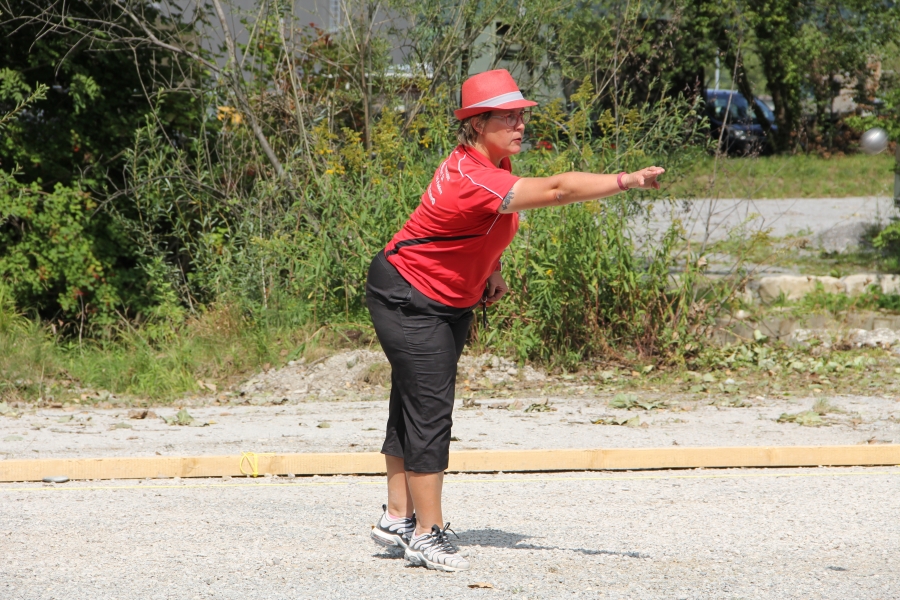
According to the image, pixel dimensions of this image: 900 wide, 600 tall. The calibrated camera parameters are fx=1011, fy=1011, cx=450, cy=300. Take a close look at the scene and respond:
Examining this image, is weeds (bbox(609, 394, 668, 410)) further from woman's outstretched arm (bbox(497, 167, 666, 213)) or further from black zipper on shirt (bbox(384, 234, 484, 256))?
woman's outstretched arm (bbox(497, 167, 666, 213))

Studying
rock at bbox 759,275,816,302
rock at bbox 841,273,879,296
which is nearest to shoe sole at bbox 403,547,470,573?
rock at bbox 759,275,816,302

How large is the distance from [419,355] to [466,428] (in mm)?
3016

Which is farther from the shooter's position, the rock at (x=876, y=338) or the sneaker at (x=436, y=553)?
the rock at (x=876, y=338)

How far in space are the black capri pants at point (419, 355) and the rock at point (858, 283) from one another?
353 inches

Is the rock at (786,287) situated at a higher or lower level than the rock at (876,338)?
higher

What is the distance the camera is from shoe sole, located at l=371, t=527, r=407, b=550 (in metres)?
4.42

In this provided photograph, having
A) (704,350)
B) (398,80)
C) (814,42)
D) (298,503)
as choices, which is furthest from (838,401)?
(814,42)

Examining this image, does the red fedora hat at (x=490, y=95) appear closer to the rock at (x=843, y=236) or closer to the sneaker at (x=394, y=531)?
the sneaker at (x=394, y=531)

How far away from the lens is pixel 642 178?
354 centimetres

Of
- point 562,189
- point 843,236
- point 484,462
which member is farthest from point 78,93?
point 843,236

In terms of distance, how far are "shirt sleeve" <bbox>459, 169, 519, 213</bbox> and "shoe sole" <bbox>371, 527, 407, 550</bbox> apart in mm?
1522

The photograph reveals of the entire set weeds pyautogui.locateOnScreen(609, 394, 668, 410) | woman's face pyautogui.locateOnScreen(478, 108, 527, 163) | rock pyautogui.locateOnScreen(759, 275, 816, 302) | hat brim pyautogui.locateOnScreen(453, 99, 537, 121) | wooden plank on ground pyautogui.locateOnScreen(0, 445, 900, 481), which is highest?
hat brim pyautogui.locateOnScreen(453, 99, 537, 121)

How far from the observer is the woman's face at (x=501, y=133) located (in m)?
4.01

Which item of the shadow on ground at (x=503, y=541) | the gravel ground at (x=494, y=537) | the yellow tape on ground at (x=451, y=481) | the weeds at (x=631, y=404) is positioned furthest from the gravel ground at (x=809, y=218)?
the shadow on ground at (x=503, y=541)
